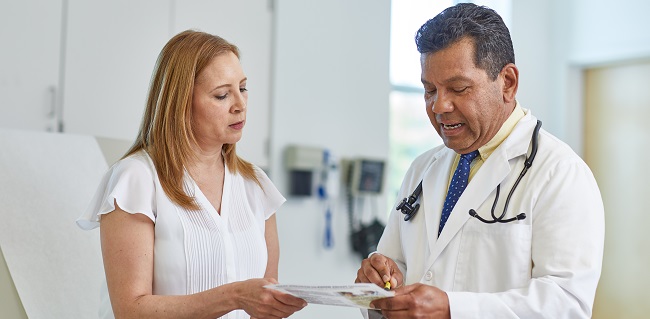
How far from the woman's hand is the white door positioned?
3.35 metres

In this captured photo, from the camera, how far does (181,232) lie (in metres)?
1.76

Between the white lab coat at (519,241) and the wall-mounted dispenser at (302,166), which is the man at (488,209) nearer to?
the white lab coat at (519,241)

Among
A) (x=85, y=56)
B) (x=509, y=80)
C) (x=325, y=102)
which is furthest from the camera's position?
(x=325, y=102)

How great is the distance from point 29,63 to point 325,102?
146 centimetres

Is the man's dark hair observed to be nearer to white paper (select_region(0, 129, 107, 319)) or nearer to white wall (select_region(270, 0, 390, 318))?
white paper (select_region(0, 129, 107, 319))

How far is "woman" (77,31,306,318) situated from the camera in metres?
1.66

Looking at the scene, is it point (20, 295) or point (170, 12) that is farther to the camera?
point (170, 12)

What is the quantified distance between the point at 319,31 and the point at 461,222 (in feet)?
7.17

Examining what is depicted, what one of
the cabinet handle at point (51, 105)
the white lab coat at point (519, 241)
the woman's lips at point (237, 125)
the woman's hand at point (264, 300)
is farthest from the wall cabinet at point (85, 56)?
the white lab coat at point (519, 241)

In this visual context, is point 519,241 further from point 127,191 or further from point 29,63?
point 29,63

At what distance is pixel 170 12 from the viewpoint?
310 centimetres

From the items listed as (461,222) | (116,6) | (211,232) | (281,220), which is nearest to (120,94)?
(116,6)

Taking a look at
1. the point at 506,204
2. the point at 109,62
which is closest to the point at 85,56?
the point at 109,62

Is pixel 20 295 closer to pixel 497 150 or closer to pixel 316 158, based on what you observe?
pixel 497 150
